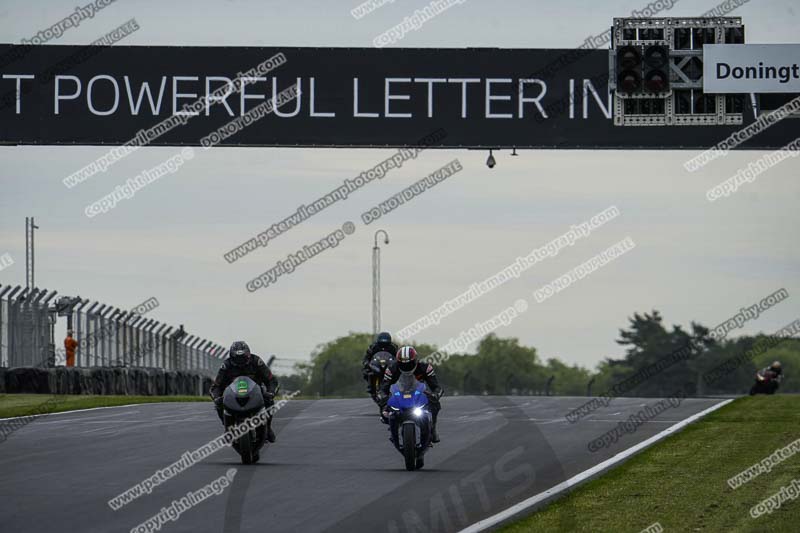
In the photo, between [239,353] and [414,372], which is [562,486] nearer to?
[414,372]

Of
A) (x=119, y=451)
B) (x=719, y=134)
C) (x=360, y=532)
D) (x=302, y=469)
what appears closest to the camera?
(x=360, y=532)

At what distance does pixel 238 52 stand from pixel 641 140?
737 centimetres

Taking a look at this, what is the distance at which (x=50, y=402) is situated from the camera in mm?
31625

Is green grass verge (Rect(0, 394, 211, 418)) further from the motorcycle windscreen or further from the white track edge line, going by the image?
the white track edge line

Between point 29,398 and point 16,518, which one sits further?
point 29,398

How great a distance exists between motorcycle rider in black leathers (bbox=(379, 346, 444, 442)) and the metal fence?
701 inches

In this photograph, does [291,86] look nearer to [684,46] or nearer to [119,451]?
[684,46]

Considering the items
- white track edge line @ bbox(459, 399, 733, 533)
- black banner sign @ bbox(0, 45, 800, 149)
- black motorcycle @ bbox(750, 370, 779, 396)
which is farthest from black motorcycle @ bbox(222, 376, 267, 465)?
black motorcycle @ bbox(750, 370, 779, 396)

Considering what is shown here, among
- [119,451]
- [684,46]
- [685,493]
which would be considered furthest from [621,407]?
[685,493]

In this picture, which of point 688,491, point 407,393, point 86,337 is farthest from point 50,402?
point 688,491

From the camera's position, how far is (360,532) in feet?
39.8

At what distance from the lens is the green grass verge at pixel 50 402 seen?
93.6ft

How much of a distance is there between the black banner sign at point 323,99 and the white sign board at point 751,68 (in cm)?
104

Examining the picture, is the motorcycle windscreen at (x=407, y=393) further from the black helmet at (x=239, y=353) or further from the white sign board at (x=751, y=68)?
the white sign board at (x=751, y=68)
